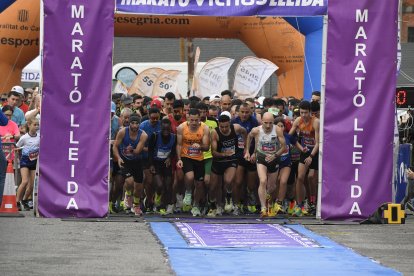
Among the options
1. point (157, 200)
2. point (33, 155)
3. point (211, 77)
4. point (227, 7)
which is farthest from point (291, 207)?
point (211, 77)

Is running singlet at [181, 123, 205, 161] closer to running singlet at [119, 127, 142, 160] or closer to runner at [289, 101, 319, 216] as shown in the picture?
running singlet at [119, 127, 142, 160]

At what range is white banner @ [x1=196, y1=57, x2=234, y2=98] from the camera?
28.5 m

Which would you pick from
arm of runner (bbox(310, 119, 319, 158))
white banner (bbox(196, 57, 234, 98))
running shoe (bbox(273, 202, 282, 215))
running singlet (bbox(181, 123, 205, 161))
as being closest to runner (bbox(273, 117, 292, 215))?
running shoe (bbox(273, 202, 282, 215))

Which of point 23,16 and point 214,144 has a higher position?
point 23,16

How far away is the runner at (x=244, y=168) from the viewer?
18.9 m

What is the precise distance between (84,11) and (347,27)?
3819 millimetres

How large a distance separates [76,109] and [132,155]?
1363mm

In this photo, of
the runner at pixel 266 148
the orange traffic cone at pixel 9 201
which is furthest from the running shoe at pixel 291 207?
the orange traffic cone at pixel 9 201

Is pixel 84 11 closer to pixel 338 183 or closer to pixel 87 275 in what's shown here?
pixel 338 183

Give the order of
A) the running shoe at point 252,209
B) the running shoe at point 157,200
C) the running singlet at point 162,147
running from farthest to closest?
A: the running shoe at point 252,209
the running shoe at point 157,200
the running singlet at point 162,147

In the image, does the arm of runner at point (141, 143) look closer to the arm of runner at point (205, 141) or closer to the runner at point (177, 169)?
the runner at point (177, 169)

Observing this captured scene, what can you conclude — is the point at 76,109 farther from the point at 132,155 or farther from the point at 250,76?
the point at 250,76

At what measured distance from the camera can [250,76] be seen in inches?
1066

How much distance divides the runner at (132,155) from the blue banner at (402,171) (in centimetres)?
421
